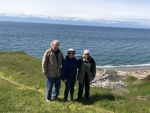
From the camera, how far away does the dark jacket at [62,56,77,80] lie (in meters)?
13.4

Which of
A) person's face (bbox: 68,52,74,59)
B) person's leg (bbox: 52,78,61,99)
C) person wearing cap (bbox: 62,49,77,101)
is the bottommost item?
person's leg (bbox: 52,78,61,99)

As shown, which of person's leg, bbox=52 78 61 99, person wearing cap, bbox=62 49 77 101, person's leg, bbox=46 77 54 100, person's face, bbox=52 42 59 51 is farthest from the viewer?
person's leg, bbox=52 78 61 99

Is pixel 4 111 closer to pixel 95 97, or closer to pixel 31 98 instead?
pixel 31 98

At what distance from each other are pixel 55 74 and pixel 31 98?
2.09m

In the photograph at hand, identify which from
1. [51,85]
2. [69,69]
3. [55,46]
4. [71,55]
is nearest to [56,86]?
[51,85]

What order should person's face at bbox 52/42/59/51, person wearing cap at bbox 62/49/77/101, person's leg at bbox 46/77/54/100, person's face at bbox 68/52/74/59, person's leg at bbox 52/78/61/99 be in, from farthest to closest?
person's leg at bbox 52/78/61/99 → person's leg at bbox 46/77/54/100 → person wearing cap at bbox 62/49/77/101 → person's face at bbox 68/52/74/59 → person's face at bbox 52/42/59/51

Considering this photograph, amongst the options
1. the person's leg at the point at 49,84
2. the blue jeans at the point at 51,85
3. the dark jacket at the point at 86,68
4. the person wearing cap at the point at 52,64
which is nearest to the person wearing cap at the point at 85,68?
the dark jacket at the point at 86,68

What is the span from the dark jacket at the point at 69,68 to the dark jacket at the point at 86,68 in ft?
0.99

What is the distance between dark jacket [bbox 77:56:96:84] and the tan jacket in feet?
3.36

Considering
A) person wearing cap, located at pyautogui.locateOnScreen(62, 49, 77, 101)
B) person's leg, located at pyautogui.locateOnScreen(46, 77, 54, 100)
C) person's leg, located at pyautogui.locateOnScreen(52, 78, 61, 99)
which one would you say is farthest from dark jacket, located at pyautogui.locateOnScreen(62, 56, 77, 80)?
person's leg, located at pyautogui.locateOnScreen(46, 77, 54, 100)

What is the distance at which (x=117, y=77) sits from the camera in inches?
1487

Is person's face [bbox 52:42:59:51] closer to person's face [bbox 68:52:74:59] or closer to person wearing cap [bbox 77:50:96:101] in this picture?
person's face [bbox 68:52:74:59]

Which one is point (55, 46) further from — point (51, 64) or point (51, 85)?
point (51, 85)

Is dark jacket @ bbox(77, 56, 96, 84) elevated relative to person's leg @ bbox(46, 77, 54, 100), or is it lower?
elevated
